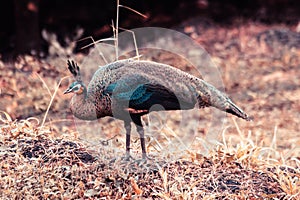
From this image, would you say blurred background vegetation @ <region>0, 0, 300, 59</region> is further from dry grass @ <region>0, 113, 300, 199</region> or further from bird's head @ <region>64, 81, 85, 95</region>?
bird's head @ <region>64, 81, 85, 95</region>

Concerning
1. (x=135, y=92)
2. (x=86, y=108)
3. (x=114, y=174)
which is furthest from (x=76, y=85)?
(x=114, y=174)

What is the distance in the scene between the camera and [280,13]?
12305 mm

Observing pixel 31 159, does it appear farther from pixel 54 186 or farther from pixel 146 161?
pixel 146 161

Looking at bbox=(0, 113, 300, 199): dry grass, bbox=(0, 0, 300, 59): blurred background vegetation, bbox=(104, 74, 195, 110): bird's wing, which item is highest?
bbox=(104, 74, 195, 110): bird's wing

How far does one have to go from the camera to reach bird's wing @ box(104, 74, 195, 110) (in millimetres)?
3816

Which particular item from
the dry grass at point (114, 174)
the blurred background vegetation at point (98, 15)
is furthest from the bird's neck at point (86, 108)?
the blurred background vegetation at point (98, 15)

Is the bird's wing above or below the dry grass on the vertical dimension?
above

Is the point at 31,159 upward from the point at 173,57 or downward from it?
upward

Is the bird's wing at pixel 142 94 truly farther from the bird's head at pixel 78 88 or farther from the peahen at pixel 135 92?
the bird's head at pixel 78 88

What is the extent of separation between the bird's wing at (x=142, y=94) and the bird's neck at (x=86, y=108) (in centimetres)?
12

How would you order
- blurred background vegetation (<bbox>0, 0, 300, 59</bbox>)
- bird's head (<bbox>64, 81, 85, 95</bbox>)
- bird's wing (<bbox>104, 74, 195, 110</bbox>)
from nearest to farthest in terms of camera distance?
1. bird's wing (<bbox>104, 74, 195, 110</bbox>)
2. bird's head (<bbox>64, 81, 85, 95</bbox>)
3. blurred background vegetation (<bbox>0, 0, 300, 59</bbox>)

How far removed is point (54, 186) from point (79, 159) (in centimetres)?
30

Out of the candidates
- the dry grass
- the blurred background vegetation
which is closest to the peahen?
the dry grass

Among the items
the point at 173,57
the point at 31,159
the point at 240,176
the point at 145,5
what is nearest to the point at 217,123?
the point at 173,57
